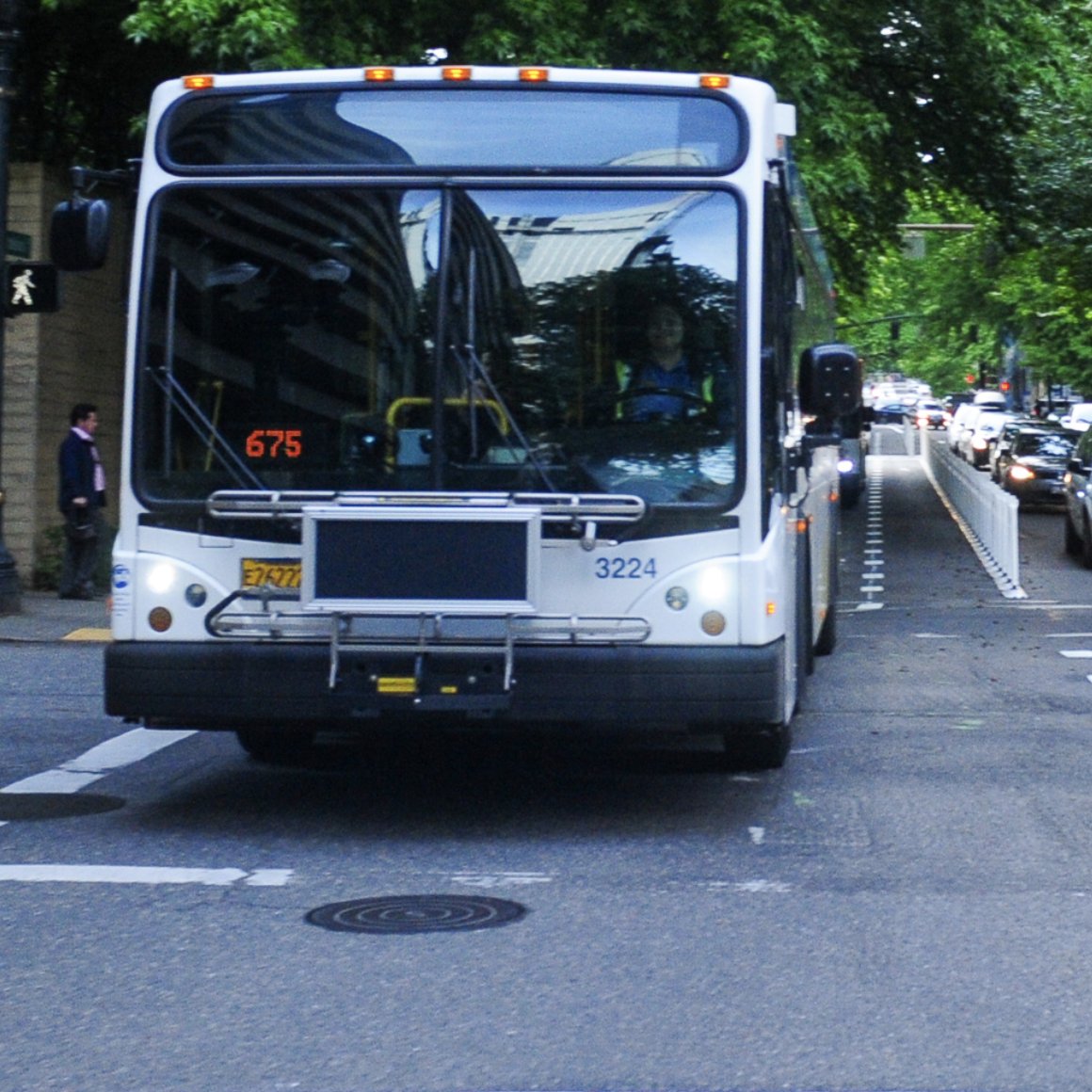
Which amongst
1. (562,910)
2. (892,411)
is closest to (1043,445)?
(562,910)

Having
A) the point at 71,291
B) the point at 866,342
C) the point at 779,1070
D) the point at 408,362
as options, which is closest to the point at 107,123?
the point at 71,291

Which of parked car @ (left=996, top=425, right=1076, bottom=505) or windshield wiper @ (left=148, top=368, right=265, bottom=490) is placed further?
parked car @ (left=996, top=425, right=1076, bottom=505)

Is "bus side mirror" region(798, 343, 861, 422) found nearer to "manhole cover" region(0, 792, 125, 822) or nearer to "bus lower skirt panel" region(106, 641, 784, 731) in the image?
"bus lower skirt panel" region(106, 641, 784, 731)

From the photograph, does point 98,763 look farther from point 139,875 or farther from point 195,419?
point 139,875

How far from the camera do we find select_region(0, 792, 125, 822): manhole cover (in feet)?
30.5

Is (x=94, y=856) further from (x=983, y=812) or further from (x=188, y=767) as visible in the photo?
(x=983, y=812)

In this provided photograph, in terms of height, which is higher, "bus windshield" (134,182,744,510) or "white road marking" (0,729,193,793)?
"bus windshield" (134,182,744,510)

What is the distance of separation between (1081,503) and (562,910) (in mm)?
19985

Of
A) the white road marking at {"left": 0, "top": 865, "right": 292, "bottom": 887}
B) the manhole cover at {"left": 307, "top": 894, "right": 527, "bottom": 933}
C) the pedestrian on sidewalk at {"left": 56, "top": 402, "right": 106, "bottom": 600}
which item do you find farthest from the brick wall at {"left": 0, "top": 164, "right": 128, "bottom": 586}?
the manhole cover at {"left": 307, "top": 894, "right": 527, "bottom": 933}

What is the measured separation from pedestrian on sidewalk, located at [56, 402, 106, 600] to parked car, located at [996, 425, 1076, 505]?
75.4 ft

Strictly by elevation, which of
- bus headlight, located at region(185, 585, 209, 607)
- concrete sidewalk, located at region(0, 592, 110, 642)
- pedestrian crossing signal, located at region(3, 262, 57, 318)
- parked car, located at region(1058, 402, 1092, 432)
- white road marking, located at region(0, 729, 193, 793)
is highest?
pedestrian crossing signal, located at region(3, 262, 57, 318)

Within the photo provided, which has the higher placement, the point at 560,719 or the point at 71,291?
the point at 71,291

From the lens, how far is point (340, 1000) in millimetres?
6074

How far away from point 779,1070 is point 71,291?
17.2 m
